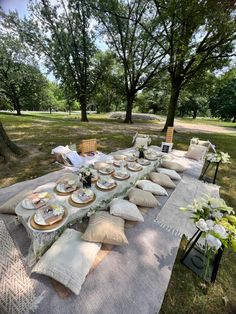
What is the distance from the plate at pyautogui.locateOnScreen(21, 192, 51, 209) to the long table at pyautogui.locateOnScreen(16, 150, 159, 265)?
0.18 feet

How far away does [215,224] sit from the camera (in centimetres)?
142

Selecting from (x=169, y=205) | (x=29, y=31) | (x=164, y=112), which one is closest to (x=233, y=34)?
(x=169, y=205)

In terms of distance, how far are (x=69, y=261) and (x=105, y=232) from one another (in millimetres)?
471

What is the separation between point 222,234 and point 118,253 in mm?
1180

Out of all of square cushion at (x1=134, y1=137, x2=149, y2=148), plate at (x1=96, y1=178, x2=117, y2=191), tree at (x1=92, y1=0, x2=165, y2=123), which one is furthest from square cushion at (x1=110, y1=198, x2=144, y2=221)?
tree at (x1=92, y1=0, x2=165, y2=123)

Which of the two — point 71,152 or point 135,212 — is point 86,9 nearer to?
point 71,152

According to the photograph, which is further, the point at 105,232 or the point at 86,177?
the point at 86,177

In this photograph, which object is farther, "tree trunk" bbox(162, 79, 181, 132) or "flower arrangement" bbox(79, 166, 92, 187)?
"tree trunk" bbox(162, 79, 181, 132)

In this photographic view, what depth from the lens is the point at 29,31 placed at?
36.2 ft

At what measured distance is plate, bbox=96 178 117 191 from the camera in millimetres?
2517

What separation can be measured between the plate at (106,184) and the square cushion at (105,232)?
561 mm

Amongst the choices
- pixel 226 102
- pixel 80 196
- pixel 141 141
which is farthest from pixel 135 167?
pixel 226 102

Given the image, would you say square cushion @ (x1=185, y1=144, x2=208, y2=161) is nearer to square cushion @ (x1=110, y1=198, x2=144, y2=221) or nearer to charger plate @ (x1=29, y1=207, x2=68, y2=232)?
square cushion @ (x1=110, y1=198, x2=144, y2=221)

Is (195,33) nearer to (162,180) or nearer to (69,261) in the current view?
(162,180)
